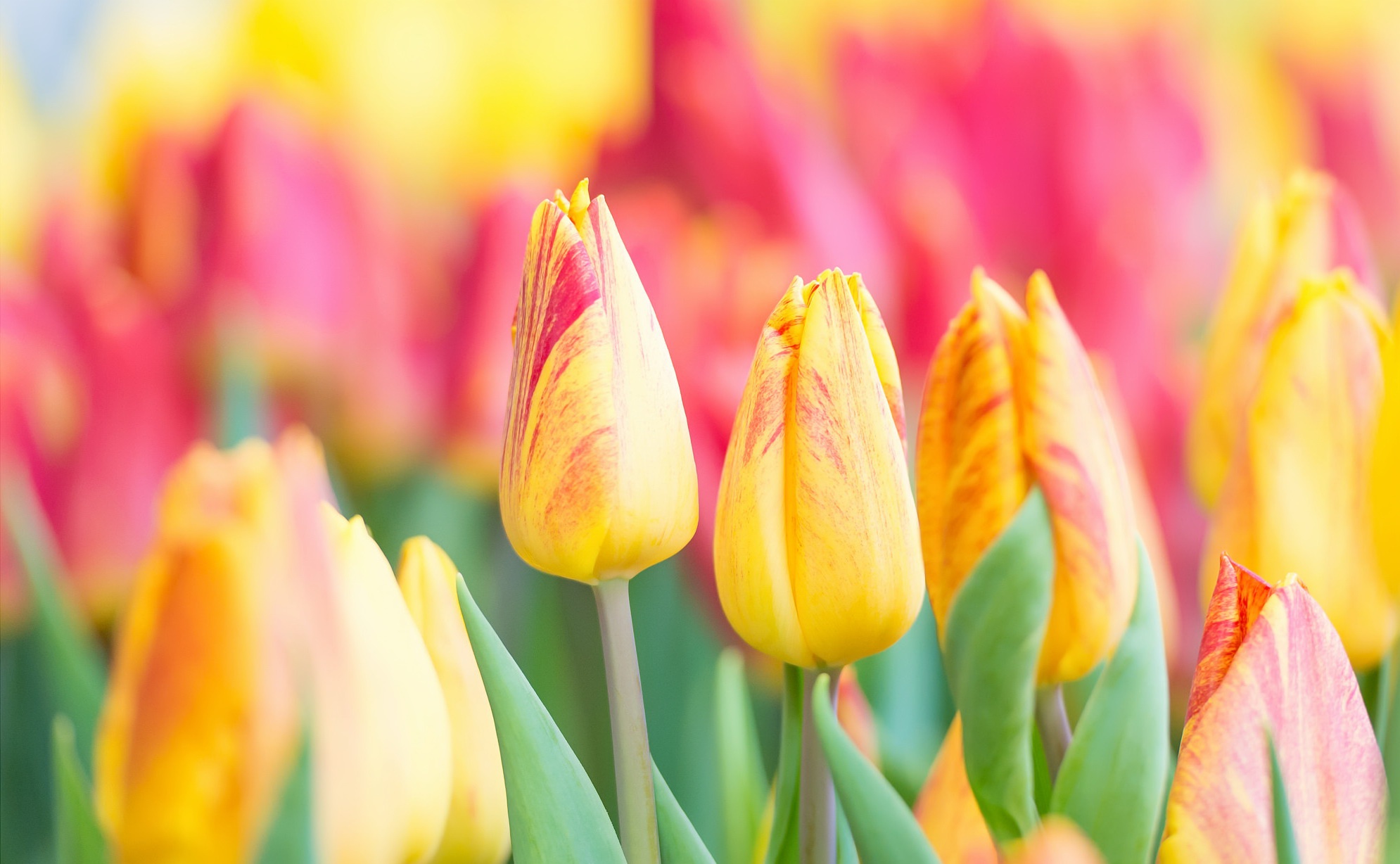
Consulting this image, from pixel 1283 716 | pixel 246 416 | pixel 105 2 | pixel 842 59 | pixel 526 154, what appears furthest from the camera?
pixel 105 2

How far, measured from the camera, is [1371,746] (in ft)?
0.55

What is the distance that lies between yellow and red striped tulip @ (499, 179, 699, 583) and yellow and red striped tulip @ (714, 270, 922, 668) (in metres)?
0.01

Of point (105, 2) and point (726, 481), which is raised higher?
point (105, 2)

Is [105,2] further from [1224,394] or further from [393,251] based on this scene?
[1224,394]

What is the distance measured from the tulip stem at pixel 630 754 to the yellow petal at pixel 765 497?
0.06ft

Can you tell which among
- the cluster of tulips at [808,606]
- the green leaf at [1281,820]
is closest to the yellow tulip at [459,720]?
the cluster of tulips at [808,606]

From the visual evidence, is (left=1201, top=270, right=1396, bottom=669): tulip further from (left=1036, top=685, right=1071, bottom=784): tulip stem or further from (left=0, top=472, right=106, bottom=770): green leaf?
(left=0, top=472, right=106, bottom=770): green leaf

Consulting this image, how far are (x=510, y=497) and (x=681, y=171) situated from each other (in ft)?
1.09

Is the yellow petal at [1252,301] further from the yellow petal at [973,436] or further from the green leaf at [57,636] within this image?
the green leaf at [57,636]

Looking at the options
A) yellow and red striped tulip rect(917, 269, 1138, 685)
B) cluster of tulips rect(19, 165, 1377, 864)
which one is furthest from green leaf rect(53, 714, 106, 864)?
yellow and red striped tulip rect(917, 269, 1138, 685)

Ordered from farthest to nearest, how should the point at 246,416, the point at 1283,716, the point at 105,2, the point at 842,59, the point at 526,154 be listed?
the point at 105,2 < the point at 842,59 < the point at 526,154 < the point at 246,416 < the point at 1283,716

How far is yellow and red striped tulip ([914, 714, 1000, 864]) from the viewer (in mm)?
197

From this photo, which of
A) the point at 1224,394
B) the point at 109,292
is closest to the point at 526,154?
the point at 109,292

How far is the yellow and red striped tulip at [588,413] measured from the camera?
17cm
